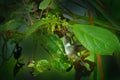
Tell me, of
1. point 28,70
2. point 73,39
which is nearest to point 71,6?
point 73,39

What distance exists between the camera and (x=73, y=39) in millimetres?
583

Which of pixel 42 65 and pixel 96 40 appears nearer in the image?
pixel 96 40

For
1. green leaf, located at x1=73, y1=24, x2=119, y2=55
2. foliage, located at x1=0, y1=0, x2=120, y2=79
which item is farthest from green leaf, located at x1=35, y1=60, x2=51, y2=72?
green leaf, located at x1=73, y1=24, x2=119, y2=55

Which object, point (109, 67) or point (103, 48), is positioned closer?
point (103, 48)

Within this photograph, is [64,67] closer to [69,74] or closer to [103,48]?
[69,74]

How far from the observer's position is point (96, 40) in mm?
452

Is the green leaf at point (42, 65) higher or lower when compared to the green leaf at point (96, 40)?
lower

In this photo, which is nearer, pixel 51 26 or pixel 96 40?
pixel 96 40

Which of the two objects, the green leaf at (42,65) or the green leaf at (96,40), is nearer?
the green leaf at (96,40)

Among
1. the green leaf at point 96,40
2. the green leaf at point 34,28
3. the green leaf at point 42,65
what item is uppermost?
the green leaf at point 34,28

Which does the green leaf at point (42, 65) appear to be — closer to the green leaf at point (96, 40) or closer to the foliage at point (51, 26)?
the foliage at point (51, 26)

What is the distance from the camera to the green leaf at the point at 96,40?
442 millimetres

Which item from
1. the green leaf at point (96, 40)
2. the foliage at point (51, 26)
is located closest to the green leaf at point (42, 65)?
the foliage at point (51, 26)

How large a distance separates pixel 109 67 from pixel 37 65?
0.17 metres
